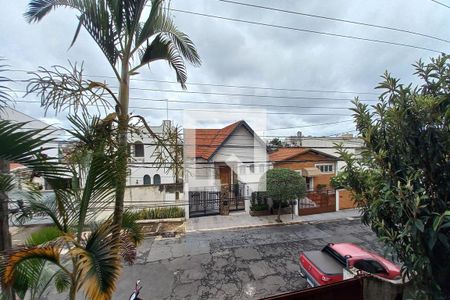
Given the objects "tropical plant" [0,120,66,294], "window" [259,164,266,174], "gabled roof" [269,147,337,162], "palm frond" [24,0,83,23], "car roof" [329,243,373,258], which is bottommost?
"car roof" [329,243,373,258]

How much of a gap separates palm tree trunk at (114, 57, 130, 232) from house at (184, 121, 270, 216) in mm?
10710

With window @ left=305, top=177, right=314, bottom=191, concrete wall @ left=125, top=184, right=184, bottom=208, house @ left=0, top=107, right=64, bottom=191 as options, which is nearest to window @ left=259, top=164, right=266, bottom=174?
window @ left=305, top=177, right=314, bottom=191

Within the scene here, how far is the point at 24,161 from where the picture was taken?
1524mm

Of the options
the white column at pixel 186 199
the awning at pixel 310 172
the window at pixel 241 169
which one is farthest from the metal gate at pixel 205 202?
the awning at pixel 310 172

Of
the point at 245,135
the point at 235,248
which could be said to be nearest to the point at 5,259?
the point at 235,248

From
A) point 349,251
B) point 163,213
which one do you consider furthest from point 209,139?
point 349,251

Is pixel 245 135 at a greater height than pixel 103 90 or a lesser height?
greater

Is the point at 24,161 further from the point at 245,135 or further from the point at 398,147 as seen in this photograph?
the point at 245,135

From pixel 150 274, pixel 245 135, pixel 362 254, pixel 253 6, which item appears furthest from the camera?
pixel 245 135

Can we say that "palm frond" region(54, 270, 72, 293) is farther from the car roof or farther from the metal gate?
the metal gate

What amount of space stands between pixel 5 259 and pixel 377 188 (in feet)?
9.69

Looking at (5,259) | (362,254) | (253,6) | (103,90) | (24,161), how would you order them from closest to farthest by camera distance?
1. (24,161)
2. (5,259)
3. (103,90)
4. (253,6)
5. (362,254)

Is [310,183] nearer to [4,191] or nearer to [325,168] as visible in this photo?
[325,168]

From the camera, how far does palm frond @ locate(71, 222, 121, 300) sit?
1525 millimetres
